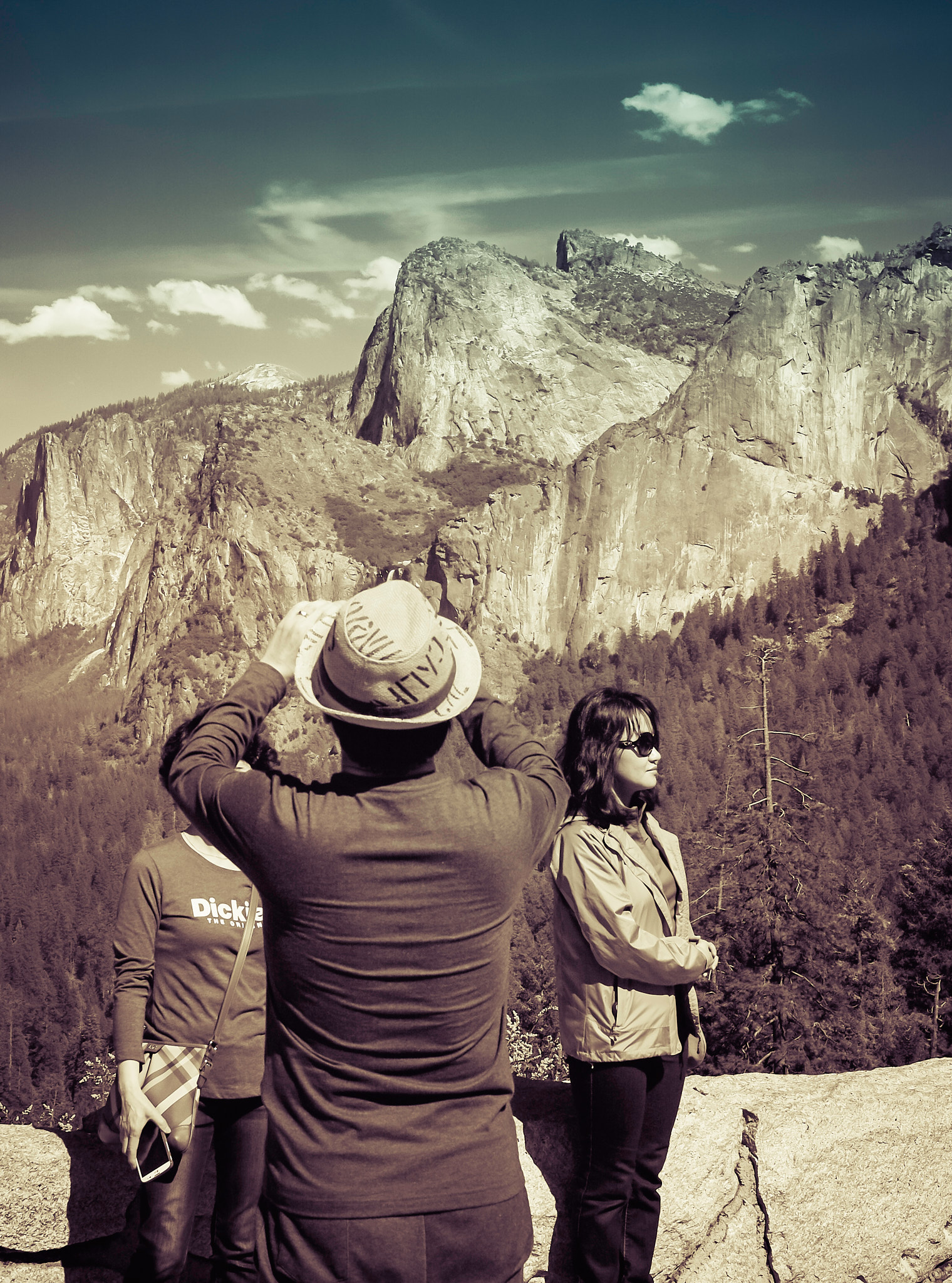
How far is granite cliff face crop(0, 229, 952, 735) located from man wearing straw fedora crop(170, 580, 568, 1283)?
323 ft

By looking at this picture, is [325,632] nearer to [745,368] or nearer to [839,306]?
[745,368]

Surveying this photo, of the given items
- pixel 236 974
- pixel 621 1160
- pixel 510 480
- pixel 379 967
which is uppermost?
pixel 510 480

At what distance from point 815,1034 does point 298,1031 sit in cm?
2013

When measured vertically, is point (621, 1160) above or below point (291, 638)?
below

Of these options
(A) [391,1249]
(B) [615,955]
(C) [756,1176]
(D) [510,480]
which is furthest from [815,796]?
(D) [510,480]

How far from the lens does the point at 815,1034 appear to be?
19.7 meters

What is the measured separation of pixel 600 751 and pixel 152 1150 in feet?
7.94

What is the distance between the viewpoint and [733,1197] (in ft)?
14.5

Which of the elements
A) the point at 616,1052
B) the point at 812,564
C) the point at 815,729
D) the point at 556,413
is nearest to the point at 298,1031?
the point at 616,1052

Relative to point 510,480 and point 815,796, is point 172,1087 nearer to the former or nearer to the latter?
point 815,796

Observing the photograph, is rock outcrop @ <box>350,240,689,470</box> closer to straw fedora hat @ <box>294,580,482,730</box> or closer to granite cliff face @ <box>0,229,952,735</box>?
granite cliff face @ <box>0,229,952,735</box>

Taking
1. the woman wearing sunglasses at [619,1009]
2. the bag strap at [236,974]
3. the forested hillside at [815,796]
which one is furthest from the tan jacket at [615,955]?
the forested hillside at [815,796]

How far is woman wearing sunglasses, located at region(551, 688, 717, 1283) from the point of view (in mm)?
3701

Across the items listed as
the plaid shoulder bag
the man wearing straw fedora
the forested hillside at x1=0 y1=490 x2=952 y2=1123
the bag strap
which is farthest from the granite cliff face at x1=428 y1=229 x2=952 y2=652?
the man wearing straw fedora
